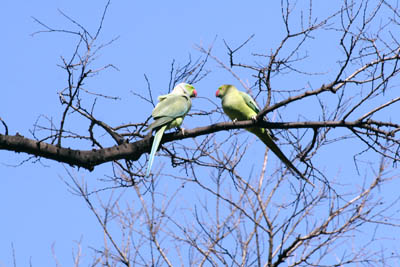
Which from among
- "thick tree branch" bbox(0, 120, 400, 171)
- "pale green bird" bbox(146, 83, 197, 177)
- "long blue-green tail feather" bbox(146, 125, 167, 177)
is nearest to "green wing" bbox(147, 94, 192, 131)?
"pale green bird" bbox(146, 83, 197, 177)

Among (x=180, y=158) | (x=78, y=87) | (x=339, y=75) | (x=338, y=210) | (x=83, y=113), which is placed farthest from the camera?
(x=338, y=210)

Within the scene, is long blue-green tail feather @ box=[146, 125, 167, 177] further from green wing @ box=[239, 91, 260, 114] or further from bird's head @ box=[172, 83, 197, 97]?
green wing @ box=[239, 91, 260, 114]

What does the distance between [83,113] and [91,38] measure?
66 cm

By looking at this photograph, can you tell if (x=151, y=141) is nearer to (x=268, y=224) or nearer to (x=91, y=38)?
(x=91, y=38)

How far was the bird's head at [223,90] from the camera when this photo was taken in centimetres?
552

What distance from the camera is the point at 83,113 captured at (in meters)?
4.27

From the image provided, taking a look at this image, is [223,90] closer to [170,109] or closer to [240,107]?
[240,107]

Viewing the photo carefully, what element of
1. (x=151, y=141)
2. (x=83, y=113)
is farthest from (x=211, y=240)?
(x=83, y=113)

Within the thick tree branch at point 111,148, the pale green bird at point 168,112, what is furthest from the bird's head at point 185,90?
the thick tree branch at point 111,148

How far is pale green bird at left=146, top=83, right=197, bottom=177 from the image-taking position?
14.4 ft

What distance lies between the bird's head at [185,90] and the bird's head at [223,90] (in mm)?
267

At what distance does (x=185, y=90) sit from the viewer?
5383 millimetres

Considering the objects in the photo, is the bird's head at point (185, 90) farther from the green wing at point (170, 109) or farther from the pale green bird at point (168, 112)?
the green wing at point (170, 109)

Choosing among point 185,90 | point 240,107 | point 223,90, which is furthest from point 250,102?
point 185,90
